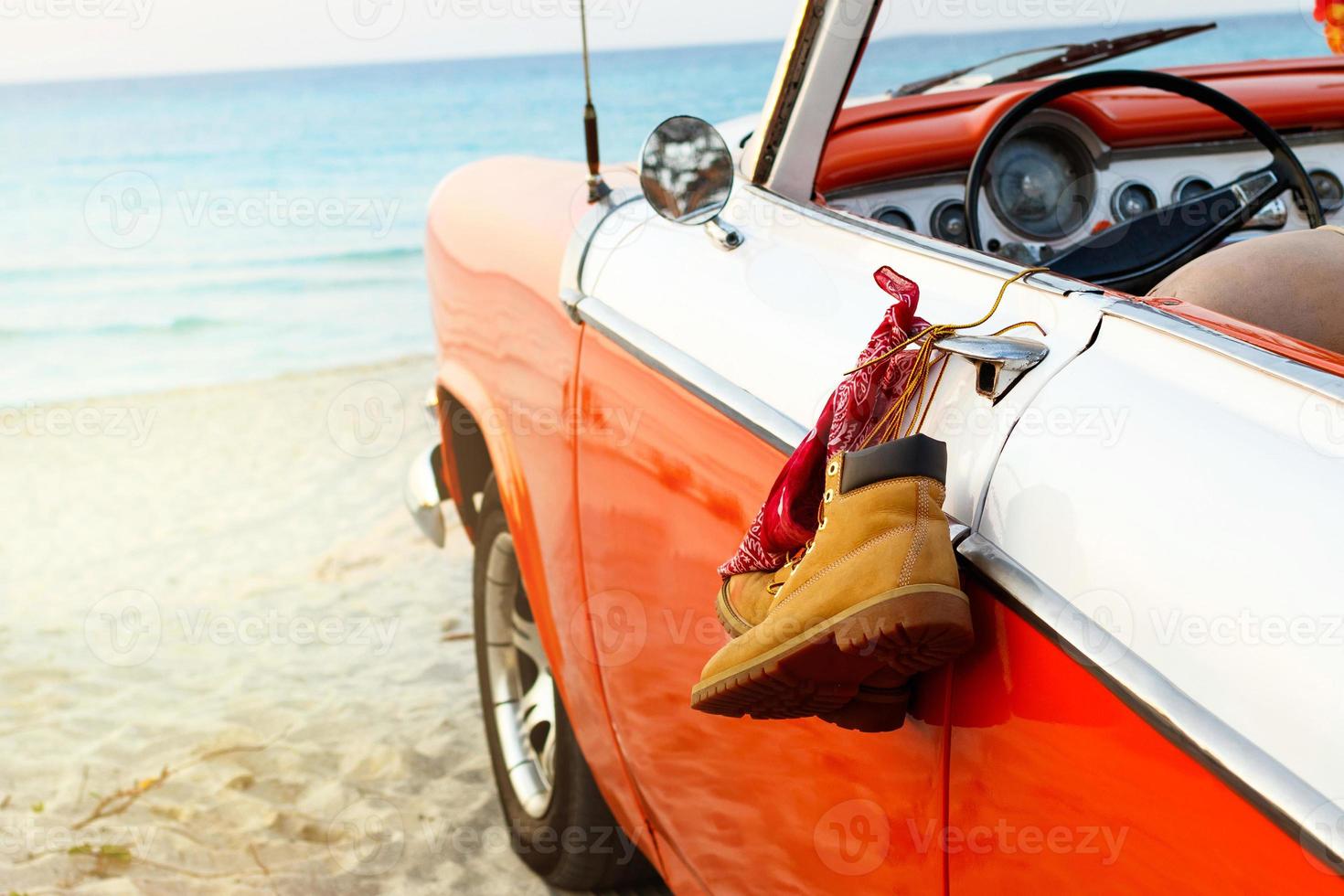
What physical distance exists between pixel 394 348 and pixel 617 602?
1182 centimetres

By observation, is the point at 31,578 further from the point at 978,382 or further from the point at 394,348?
the point at 394,348

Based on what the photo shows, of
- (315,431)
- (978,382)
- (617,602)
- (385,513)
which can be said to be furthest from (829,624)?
A: (315,431)

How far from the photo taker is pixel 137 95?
44750 mm

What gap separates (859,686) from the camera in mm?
1089
